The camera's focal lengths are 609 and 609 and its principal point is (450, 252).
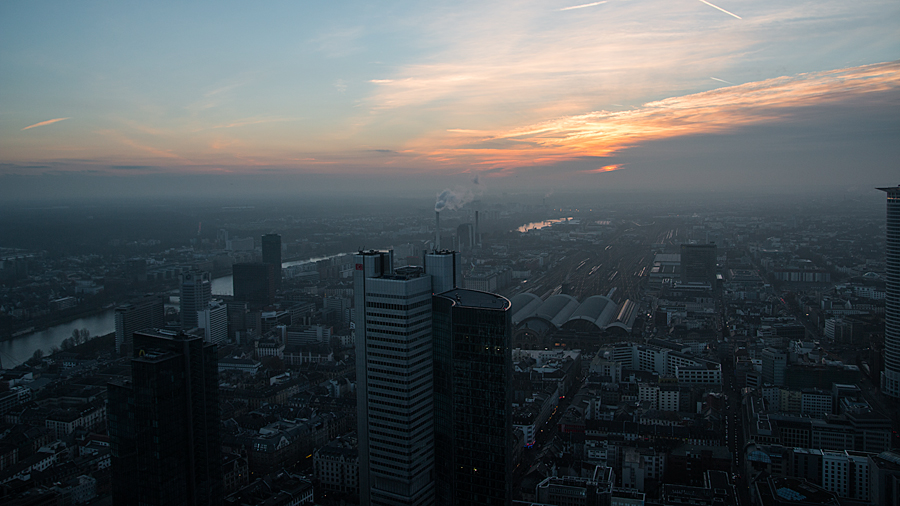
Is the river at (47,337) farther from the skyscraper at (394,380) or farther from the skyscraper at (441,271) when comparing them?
the skyscraper at (441,271)

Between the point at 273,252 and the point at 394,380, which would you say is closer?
the point at 394,380

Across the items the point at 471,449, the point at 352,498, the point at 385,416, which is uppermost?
the point at 385,416

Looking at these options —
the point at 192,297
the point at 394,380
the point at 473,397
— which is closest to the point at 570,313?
the point at 192,297

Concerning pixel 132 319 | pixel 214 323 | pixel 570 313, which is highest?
pixel 132 319

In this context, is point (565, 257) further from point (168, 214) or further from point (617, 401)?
point (168, 214)

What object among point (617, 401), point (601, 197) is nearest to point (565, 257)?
point (617, 401)

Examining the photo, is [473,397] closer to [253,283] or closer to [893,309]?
[893,309]

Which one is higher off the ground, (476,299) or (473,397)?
(476,299)
